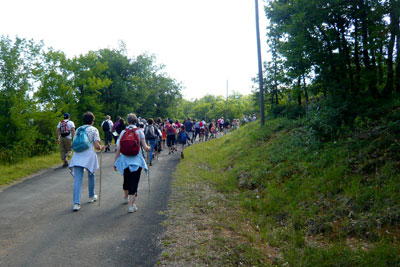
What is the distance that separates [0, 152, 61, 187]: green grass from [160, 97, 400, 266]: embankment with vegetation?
5.14 metres

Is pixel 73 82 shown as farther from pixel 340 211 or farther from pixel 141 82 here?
pixel 340 211

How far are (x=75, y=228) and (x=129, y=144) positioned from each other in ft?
6.05

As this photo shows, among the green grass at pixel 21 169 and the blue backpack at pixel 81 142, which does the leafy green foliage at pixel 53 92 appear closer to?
the green grass at pixel 21 169

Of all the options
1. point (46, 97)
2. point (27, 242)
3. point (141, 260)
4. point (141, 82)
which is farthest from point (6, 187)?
point (141, 82)

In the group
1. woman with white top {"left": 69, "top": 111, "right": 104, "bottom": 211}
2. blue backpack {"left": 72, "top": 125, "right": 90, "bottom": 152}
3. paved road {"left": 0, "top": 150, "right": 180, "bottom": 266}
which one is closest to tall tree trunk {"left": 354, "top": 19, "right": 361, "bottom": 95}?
paved road {"left": 0, "top": 150, "right": 180, "bottom": 266}

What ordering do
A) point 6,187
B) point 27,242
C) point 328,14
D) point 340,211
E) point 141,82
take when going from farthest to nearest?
point 141,82, point 328,14, point 6,187, point 340,211, point 27,242

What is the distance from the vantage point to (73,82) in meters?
22.8

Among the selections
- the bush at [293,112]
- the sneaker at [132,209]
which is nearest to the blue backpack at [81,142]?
the sneaker at [132,209]

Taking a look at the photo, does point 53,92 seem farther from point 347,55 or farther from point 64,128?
point 347,55

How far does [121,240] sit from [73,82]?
21.2 meters

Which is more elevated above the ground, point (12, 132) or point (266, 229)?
point (12, 132)

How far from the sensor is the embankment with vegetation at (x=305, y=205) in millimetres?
4180

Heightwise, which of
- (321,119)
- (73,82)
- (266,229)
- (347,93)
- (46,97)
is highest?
(73,82)

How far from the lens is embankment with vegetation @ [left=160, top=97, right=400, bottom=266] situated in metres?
4.18
